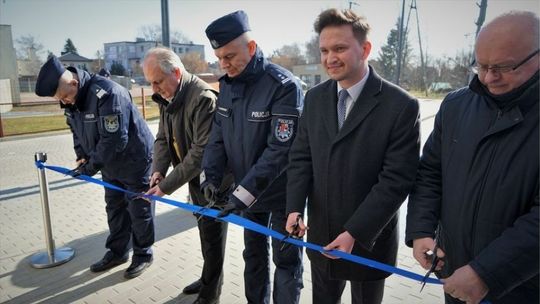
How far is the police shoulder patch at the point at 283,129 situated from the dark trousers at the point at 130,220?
1776mm

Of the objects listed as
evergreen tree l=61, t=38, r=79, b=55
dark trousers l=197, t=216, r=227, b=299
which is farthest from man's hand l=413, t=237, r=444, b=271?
evergreen tree l=61, t=38, r=79, b=55

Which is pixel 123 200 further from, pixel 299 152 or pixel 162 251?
pixel 299 152

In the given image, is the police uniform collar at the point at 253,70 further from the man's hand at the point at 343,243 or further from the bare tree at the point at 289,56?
the bare tree at the point at 289,56

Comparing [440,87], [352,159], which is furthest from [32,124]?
[440,87]

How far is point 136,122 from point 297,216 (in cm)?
229

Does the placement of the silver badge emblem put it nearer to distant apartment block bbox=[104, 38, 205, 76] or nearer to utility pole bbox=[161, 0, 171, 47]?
utility pole bbox=[161, 0, 171, 47]

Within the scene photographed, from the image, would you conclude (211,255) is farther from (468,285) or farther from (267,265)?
(468,285)

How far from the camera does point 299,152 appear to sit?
228 cm

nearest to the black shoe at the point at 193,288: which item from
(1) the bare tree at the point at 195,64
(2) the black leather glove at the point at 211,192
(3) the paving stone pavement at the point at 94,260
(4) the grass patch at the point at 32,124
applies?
(3) the paving stone pavement at the point at 94,260

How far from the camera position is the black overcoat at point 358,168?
1935 millimetres

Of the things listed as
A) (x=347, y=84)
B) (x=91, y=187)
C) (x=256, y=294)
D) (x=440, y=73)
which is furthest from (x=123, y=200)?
(x=440, y=73)

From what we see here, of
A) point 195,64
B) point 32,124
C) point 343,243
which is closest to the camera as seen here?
point 343,243

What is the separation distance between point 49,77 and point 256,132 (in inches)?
85.9

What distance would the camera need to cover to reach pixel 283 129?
8.24ft
